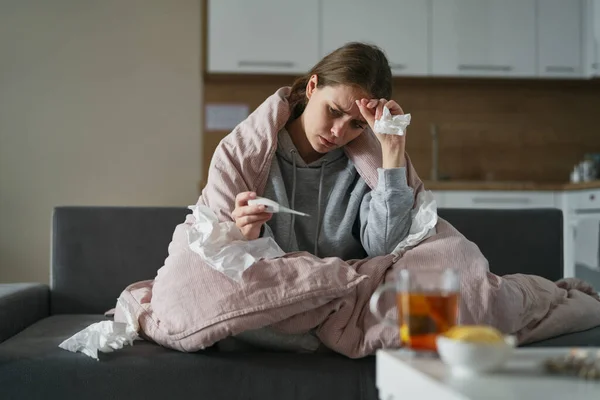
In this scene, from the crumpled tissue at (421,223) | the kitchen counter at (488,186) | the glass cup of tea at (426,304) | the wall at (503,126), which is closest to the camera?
the glass cup of tea at (426,304)

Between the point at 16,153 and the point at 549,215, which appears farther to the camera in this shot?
the point at 16,153

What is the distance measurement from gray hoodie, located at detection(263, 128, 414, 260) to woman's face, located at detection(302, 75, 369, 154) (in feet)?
0.36

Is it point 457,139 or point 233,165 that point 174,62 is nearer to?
point 457,139

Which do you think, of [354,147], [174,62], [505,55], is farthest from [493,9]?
[354,147]

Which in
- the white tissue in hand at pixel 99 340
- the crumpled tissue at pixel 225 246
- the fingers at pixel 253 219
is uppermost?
the fingers at pixel 253 219

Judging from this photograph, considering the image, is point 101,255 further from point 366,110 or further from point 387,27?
point 387,27

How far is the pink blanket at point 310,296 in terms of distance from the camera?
5.49 ft

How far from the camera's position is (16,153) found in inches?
179

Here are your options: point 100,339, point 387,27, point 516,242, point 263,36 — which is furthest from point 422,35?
point 100,339

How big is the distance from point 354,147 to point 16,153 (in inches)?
119

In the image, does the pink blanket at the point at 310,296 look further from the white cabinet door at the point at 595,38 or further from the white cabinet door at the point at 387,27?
the white cabinet door at the point at 595,38

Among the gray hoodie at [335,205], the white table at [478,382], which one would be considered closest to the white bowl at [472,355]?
the white table at [478,382]

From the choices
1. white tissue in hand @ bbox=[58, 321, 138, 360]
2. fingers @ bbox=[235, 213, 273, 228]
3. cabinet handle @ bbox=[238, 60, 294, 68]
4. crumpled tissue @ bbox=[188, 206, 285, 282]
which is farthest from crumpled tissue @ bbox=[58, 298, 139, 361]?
cabinet handle @ bbox=[238, 60, 294, 68]

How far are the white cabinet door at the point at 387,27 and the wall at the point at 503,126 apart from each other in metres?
0.32
